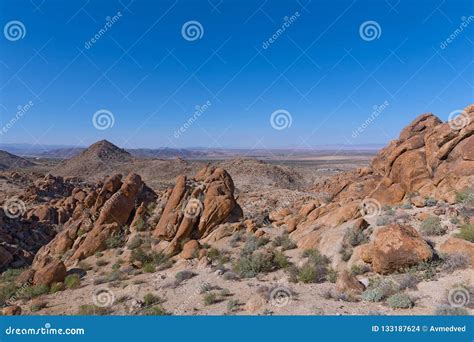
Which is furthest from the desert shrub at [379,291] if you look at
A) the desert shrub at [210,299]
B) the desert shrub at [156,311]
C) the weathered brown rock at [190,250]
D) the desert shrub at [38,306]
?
the desert shrub at [38,306]

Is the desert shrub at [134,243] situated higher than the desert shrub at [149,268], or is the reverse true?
the desert shrub at [149,268]

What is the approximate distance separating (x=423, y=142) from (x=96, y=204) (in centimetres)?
1770

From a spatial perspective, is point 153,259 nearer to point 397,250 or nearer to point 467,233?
point 397,250

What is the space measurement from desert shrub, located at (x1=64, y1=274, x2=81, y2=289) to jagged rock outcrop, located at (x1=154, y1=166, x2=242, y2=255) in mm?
3574

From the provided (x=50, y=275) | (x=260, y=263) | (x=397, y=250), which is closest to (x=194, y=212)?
(x=260, y=263)

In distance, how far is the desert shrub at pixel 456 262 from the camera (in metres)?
10.0

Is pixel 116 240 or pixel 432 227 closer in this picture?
pixel 432 227

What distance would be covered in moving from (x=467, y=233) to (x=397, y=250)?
2450 mm

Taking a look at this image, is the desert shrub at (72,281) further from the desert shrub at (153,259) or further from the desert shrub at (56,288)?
the desert shrub at (153,259)

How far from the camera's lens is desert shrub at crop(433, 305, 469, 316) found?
806cm

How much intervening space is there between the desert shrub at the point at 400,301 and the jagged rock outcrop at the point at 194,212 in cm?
929

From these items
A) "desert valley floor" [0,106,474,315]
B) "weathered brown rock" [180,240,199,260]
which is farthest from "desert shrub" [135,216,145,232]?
"weathered brown rock" [180,240,199,260]

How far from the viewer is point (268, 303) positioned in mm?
9805

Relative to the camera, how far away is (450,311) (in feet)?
26.8
